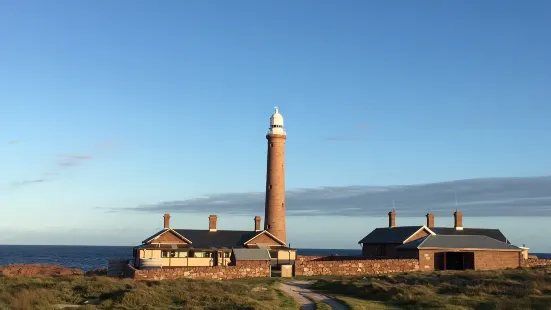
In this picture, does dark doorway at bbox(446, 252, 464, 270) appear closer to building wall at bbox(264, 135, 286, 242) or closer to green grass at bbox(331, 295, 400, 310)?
building wall at bbox(264, 135, 286, 242)

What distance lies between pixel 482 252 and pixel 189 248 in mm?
23686

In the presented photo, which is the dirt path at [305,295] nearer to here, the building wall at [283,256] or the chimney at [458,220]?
the building wall at [283,256]

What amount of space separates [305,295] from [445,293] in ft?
22.5

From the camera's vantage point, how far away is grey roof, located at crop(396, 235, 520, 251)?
163ft

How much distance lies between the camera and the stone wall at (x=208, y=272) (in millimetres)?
40062

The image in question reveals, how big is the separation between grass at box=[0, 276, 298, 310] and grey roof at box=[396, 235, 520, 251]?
788 inches

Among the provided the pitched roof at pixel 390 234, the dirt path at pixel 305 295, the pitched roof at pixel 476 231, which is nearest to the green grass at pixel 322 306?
the dirt path at pixel 305 295

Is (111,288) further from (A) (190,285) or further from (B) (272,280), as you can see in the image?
(B) (272,280)

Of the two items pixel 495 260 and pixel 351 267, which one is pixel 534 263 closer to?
pixel 495 260

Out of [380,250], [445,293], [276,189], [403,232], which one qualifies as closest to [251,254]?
[276,189]

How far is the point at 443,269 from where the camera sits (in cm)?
4978

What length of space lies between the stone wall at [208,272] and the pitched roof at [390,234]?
1557 centimetres

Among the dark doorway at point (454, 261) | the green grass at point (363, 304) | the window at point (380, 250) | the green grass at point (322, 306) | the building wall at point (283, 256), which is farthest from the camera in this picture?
the window at point (380, 250)

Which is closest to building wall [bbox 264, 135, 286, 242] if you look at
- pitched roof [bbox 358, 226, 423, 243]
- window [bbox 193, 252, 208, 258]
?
pitched roof [bbox 358, 226, 423, 243]
